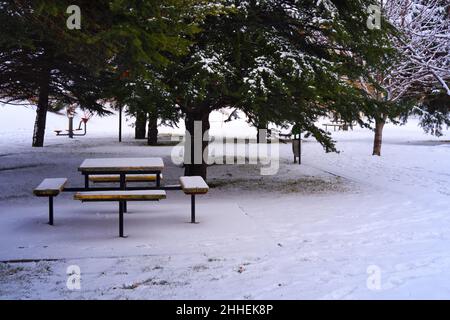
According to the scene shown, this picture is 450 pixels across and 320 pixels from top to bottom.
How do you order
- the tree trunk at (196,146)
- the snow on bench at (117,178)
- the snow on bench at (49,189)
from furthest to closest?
the tree trunk at (196,146), the snow on bench at (117,178), the snow on bench at (49,189)

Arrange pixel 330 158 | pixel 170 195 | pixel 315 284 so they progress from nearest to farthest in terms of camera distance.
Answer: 1. pixel 315 284
2. pixel 170 195
3. pixel 330 158

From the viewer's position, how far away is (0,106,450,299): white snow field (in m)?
4.52

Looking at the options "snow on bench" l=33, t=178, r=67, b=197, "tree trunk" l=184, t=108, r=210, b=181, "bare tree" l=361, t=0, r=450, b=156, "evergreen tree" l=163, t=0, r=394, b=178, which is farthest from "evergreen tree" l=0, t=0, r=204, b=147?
"bare tree" l=361, t=0, r=450, b=156

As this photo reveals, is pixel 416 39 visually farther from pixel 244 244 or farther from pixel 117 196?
pixel 117 196

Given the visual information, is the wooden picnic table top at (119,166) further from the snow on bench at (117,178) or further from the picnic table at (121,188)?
the snow on bench at (117,178)

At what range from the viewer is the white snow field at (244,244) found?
4.52 m

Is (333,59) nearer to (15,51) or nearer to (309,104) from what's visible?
(309,104)

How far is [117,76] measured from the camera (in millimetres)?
10336

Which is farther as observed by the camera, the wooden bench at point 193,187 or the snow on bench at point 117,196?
the wooden bench at point 193,187

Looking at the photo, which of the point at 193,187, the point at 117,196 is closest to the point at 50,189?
the point at 117,196

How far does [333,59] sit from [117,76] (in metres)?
4.78

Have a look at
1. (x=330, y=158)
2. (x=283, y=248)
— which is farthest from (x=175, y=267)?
(x=330, y=158)

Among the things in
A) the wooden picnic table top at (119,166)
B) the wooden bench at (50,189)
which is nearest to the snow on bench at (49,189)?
the wooden bench at (50,189)

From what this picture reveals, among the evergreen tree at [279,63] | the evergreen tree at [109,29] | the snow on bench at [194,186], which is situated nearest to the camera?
the evergreen tree at [109,29]
